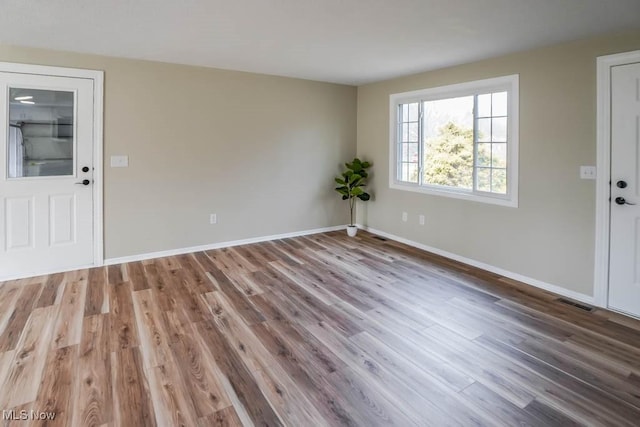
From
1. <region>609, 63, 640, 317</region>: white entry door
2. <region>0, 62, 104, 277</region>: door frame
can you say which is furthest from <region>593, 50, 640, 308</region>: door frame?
<region>0, 62, 104, 277</region>: door frame

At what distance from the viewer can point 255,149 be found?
202 inches

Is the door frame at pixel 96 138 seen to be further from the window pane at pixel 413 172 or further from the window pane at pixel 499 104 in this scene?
the window pane at pixel 499 104

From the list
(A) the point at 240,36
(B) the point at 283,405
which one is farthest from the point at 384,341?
(A) the point at 240,36

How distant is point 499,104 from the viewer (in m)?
3.99

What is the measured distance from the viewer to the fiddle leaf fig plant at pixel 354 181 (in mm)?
5629

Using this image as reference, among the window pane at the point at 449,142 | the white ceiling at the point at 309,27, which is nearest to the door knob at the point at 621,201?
the white ceiling at the point at 309,27

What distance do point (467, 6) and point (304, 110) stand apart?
3182 mm

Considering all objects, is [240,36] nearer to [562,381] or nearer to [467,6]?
[467,6]

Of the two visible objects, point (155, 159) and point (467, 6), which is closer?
point (467, 6)

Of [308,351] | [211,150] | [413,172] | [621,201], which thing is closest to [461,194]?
[413,172]

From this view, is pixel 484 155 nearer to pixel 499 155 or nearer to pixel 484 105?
pixel 499 155

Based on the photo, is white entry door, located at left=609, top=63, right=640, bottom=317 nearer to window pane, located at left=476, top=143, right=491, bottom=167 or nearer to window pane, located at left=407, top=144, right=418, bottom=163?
window pane, located at left=476, top=143, right=491, bottom=167

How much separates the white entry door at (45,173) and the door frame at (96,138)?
38mm

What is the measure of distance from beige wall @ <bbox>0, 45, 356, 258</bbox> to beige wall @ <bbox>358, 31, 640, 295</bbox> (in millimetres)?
1990
